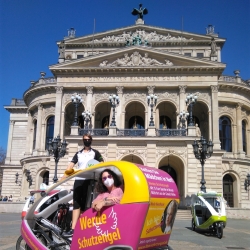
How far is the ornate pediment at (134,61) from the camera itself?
3588 cm

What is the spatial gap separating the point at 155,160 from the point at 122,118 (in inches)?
320

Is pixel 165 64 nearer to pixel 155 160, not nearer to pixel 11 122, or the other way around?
pixel 155 160

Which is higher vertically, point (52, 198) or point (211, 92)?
point (211, 92)

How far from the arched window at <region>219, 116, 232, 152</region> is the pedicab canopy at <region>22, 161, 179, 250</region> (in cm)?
3510

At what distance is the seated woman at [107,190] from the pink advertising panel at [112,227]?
9 centimetres

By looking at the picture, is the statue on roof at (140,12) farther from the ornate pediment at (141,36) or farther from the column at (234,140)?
the column at (234,140)

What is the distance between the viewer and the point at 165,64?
117 feet

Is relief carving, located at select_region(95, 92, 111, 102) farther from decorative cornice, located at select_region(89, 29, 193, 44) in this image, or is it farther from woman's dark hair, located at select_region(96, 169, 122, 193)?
woman's dark hair, located at select_region(96, 169, 122, 193)

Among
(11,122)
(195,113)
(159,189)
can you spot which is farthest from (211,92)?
(159,189)

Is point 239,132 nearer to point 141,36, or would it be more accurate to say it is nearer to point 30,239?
point 141,36

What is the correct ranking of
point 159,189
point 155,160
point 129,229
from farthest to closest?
point 155,160, point 159,189, point 129,229

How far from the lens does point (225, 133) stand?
3869 cm

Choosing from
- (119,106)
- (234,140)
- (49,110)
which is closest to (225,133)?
(234,140)

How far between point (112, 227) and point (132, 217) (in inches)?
12.6
